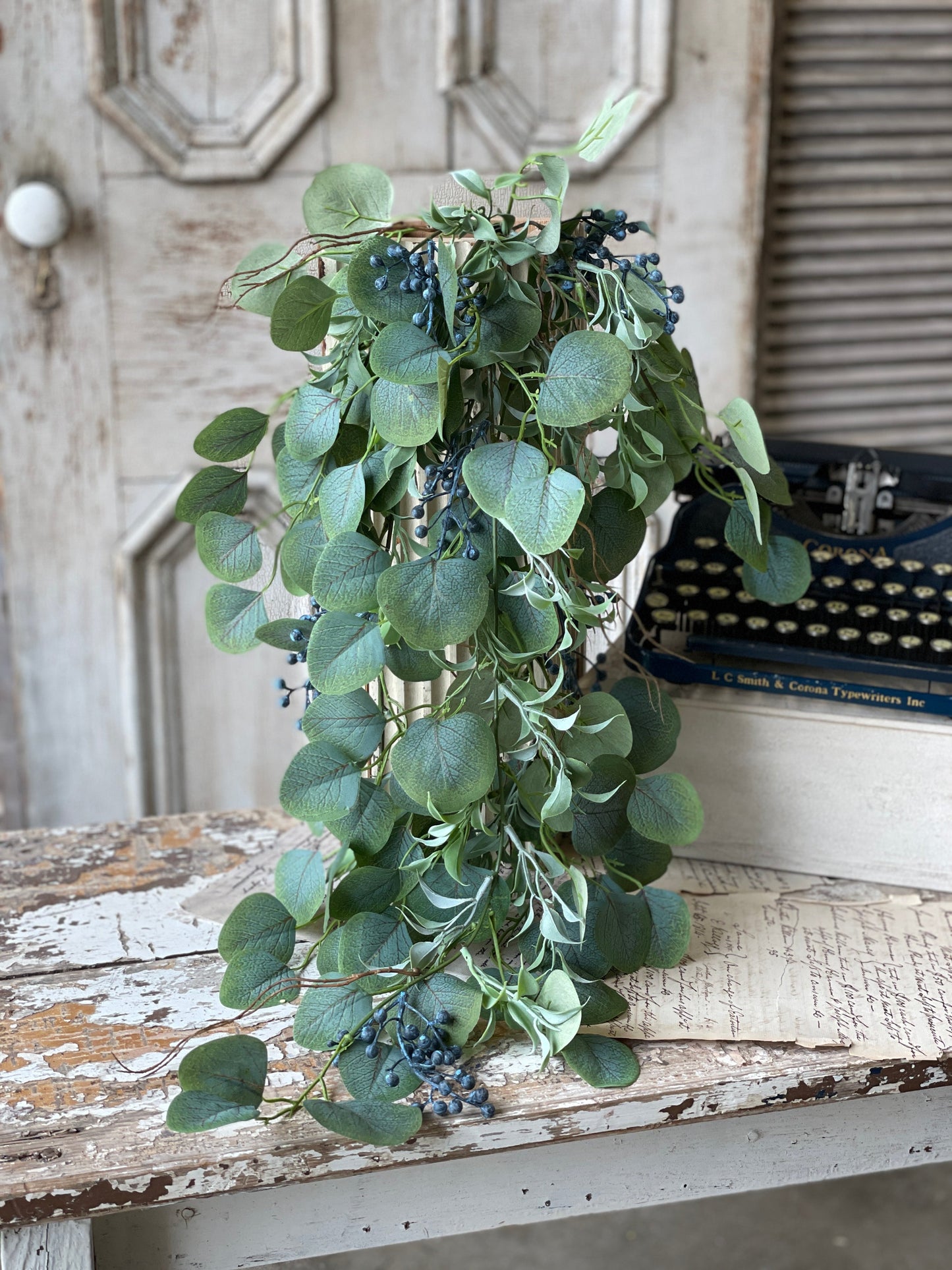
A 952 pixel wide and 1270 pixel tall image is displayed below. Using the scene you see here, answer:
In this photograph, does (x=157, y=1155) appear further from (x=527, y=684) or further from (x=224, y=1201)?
(x=527, y=684)

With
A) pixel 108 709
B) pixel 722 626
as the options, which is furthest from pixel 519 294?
pixel 108 709

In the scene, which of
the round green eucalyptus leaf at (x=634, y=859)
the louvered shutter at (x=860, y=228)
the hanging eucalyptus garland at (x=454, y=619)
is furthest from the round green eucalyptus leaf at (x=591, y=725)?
the louvered shutter at (x=860, y=228)

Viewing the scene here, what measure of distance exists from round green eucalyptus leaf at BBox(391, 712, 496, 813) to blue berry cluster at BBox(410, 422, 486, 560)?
0.36ft

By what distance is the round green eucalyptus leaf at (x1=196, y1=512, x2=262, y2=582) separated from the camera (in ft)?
2.60

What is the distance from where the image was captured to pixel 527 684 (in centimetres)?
72

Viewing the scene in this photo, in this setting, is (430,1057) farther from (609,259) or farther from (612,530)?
(609,259)

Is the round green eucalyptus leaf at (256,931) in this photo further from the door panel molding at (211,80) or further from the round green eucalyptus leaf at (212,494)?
the door panel molding at (211,80)

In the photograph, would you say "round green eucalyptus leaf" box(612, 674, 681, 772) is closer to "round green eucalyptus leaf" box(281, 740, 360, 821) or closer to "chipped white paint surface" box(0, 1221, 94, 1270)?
"round green eucalyptus leaf" box(281, 740, 360, 821)

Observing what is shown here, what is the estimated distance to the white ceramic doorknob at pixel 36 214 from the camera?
1757 mm

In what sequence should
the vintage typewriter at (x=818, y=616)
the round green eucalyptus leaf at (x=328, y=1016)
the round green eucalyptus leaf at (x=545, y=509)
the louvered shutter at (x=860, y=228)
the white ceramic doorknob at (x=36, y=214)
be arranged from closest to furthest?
the round green eucalyptus leaf at (x=545, y=509) < the round green eucalyptus leaf at (x=328, y=1016) < the vintage typewriter at (x=818, y=616) < the white ceramic doorknob at (x=36, y=214) < the louvered shutter at (x=860, y=228)

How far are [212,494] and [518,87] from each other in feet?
4.35

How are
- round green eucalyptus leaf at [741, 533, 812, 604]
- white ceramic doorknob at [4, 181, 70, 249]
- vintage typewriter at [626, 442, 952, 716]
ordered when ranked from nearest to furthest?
round green eucalyptus leaf at [741, 533, 812, 604], vintage typewriter at [626, 442, 952, 716], white ceramic doorknob at [4, 181, 70, 249]

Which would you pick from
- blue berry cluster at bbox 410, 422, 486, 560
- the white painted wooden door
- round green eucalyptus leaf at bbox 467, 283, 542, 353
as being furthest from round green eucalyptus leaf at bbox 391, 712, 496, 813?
the white painted wooden door

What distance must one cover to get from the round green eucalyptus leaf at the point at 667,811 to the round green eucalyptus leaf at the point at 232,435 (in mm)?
339
